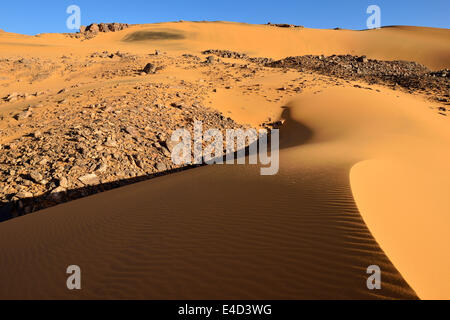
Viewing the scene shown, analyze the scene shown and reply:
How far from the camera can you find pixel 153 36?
139 feet

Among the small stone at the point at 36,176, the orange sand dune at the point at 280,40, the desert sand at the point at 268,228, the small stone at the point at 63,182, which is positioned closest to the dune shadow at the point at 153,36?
the orange sand dune at the point at 280,40

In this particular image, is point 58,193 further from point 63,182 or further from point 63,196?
point 63,182

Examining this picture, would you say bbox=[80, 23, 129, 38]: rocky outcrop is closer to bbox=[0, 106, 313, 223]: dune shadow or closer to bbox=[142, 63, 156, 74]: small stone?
bbox=[142, 63, 156, 74]: small stone

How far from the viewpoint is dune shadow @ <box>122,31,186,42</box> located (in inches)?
1626

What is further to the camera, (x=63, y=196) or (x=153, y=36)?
(x=153, y=36)

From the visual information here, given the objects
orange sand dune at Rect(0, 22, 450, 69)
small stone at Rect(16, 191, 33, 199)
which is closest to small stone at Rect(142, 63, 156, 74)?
small stone at Rect(16, 191, 33, 199)

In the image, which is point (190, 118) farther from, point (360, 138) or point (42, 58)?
point (42, 58)

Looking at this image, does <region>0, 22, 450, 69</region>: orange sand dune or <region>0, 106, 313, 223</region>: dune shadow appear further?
<region>0, 22, 450, 69</region>: orange sand dune

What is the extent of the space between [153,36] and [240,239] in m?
45.4

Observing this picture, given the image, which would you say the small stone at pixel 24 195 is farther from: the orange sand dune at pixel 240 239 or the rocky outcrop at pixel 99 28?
the rocky outcrop at pixel 99 28

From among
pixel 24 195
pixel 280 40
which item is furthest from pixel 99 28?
pixel 24 195

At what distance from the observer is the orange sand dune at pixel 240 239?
2.82 metres

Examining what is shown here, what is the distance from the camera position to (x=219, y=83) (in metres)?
17.1

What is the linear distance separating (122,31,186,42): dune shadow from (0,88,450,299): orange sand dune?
4025cm
